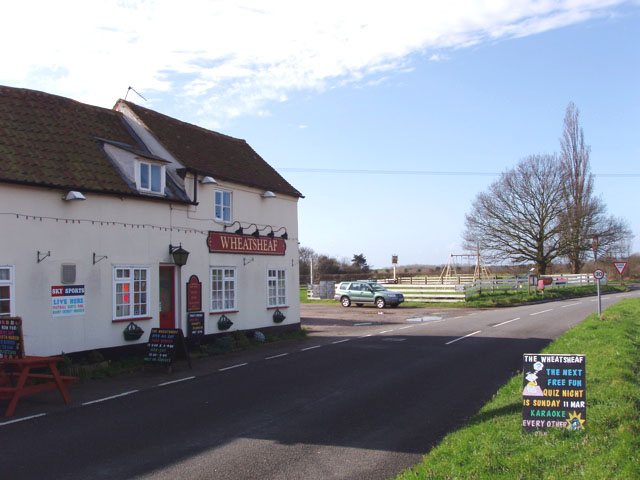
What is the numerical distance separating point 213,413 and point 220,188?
10340 millimetres

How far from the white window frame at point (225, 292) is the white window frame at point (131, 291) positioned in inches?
101

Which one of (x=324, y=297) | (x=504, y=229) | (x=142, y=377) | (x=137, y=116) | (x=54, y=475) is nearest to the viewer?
(x=54, y=475)

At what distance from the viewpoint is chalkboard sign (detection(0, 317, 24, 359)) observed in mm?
9930

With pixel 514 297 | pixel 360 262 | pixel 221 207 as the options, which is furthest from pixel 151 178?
pixel 360 262

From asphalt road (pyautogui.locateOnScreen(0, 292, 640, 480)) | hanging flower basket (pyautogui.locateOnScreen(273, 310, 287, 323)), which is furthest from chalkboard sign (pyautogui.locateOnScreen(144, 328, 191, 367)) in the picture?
hanging flower basket (pyautogui.locateOnScreen(273, 310, 287, 323))

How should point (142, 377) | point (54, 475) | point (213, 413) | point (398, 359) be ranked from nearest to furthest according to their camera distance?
1. point (54, 475)
2. point (213, 413)
3. point (142, 377)
4. point (398, 359)

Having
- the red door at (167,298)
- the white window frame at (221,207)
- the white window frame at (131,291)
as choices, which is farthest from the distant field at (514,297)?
the white window frame at (131,291)

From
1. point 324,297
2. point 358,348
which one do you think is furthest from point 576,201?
point 358,348

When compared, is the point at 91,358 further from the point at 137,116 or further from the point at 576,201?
the point at 576,201

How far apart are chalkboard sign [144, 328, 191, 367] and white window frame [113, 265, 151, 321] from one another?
1296mm

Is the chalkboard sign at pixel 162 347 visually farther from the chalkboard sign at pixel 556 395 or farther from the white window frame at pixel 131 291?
the chalkboard sign at pixel 556 395

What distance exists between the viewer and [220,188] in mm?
17984

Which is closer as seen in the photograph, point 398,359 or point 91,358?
point 91,358

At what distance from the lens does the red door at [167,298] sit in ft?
52.4
